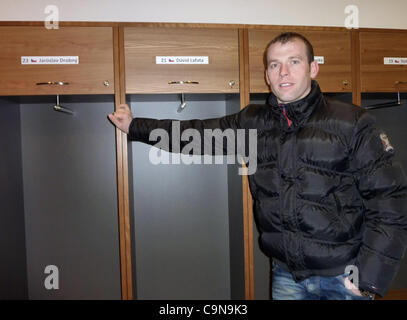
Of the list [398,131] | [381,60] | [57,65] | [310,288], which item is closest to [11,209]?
[57,65]

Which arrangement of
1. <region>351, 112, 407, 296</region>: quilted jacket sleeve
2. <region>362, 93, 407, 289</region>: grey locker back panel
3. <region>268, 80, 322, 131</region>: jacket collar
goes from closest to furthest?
<region>351, 112, 407, 296</region>: quilted jacket sleeve
<region>268, 80, 322, 131</region>: jacket collar
<region>362, 93, 407, 289</region>: grey locker back panel

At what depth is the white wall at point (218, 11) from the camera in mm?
2428

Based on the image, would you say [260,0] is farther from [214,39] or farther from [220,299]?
[220,299]

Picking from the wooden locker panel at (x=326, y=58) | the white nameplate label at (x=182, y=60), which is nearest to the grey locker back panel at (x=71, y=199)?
the white nameplate label at (x=182, y=60)

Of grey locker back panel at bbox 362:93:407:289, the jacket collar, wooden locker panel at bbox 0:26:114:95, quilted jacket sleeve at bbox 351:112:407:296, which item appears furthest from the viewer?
grey locker back panel at bbox 362:93:407:289

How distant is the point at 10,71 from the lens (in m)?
1.88

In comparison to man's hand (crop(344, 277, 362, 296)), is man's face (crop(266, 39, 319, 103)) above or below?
above

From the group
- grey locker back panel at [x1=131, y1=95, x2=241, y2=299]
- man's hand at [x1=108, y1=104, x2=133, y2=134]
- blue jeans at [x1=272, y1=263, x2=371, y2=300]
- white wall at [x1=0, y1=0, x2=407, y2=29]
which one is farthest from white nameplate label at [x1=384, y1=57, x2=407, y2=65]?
man's hand at [x1=108, y1=104, x2=133, y2=134]

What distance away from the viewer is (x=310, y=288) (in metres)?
1.29

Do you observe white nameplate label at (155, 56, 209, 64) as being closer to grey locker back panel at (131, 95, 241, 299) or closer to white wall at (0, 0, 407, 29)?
grey locker back panel at (131, 95, 241, 299)

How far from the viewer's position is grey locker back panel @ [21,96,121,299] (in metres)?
2.44

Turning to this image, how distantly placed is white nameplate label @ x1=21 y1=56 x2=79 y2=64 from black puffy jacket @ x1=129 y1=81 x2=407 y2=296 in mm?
1240

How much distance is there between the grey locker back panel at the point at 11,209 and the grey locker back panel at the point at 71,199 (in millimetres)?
63

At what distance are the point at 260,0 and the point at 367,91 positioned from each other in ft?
3.51
